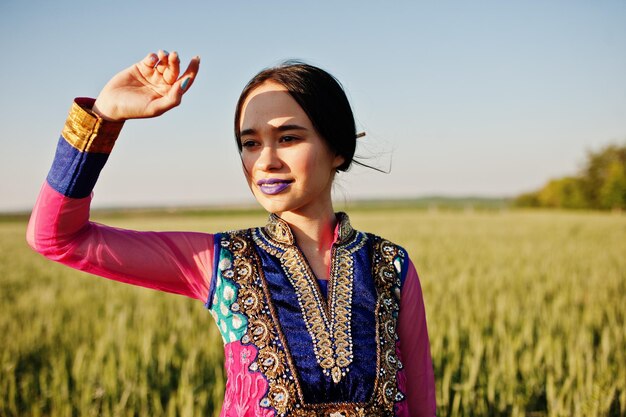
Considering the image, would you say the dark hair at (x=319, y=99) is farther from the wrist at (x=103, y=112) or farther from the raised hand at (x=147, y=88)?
the wrist at (x=103, y=112)

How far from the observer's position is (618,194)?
49531mm

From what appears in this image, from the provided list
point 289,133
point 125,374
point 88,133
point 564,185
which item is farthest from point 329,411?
point 564,185

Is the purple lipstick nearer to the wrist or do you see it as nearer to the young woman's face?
the young woman's face

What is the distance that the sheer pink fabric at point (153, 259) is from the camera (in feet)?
3.43

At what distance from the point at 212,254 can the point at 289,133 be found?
325 mm

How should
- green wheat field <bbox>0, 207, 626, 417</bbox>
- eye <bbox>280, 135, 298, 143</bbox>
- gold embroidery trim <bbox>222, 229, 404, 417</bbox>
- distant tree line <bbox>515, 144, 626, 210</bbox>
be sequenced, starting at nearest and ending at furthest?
gold embroidery trim <bbox>222, 229, 404, 417</bbox>, eye <bbox>280, 135, 298, 143</bbox>, green wheat field <bbox>0, 207, 626, 417</bbox>, distant tree line <bbox>515, 144, 626, 210</bbox>

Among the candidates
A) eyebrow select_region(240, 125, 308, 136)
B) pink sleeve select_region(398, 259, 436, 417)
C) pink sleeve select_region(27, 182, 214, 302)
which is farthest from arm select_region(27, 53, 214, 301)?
pink sleeve select_region(398, 259, 436, 417)

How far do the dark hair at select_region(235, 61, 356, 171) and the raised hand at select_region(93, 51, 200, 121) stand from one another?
0.29m

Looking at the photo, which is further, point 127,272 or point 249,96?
point 249,96

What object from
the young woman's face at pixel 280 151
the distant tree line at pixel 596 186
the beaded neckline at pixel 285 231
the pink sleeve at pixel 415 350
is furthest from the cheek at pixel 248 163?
the distant tree line at pixel 596 186

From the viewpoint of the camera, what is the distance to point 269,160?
119cm

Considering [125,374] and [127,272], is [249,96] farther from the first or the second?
[125,374]

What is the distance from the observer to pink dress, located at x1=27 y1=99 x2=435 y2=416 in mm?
1023

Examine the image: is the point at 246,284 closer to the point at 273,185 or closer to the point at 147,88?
the point at 273,185
